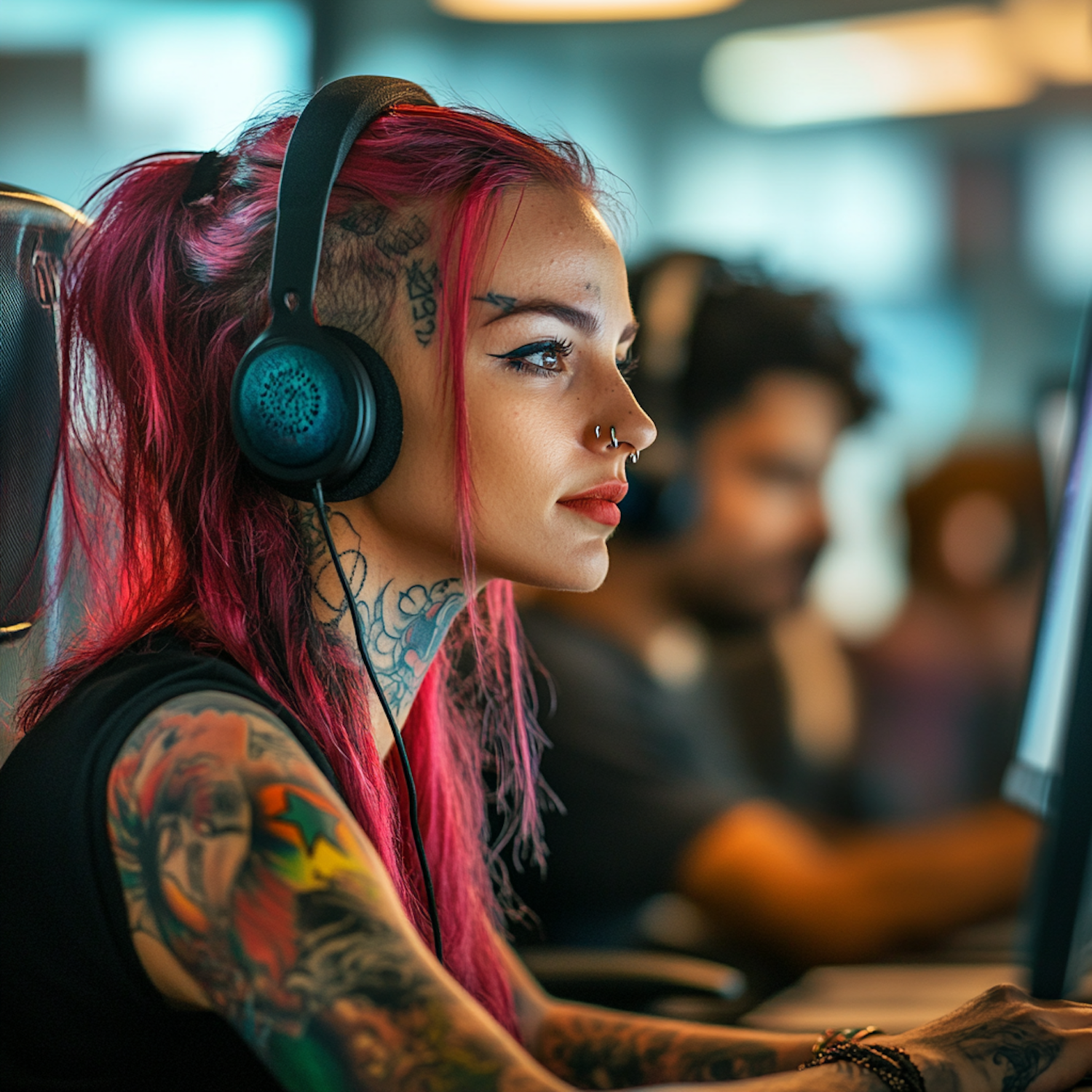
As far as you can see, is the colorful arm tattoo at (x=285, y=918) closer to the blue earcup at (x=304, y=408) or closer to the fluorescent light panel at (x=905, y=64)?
the blue earcup at (x=304, y=408)

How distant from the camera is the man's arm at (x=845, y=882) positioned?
1.51 m

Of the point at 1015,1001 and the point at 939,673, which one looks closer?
the point at 1015,1001

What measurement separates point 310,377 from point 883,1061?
1.61 ft

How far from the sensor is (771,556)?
185 centimetres

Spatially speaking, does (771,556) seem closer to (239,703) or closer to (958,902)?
Result: (958,902)

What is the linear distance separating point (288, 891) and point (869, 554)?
280cm

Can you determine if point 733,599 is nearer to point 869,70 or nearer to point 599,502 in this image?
point 599,502

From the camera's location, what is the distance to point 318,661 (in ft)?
2.45

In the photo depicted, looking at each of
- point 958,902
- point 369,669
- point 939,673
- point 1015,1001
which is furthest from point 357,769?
point 939,673

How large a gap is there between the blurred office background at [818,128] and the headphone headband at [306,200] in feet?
6.95

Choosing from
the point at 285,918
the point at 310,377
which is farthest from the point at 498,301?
the point at 285,918

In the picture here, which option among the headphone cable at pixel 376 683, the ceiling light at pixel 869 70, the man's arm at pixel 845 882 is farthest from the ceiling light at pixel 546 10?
the headphone cable at pixel 376 683

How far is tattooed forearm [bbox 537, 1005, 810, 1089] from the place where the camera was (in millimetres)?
804

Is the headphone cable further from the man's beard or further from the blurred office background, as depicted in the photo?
the blurred office background
